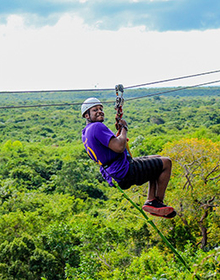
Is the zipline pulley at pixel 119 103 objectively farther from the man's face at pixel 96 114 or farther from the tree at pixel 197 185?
the tree at pixel 197 185

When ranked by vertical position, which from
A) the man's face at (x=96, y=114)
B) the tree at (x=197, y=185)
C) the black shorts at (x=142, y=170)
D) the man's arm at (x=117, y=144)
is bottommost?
the tree at (x=197, y=185)

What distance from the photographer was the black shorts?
349cm

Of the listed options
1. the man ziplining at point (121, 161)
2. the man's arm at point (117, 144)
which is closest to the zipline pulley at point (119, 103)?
the man ziplining at point (121, 161)

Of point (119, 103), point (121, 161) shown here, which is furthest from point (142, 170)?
point (119, 103)

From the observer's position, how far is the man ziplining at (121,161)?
3.34 meters

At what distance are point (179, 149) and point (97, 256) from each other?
5333 mm

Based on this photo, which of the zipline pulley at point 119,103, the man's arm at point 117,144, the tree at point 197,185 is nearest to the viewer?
the man's arm at point 117,144

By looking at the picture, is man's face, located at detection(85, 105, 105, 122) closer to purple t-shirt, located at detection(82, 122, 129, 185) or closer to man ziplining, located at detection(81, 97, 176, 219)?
man ziplining, located at detection(81, 97, 176, 219)

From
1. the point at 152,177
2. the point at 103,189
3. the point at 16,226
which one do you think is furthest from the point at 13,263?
the point at 103,189

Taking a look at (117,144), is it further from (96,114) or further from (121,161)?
(96,114)

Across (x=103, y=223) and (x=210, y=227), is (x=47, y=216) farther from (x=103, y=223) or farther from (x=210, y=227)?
(x=210, y=227)

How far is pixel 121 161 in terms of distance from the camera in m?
3.44

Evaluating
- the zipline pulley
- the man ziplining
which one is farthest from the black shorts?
the zipline pulley

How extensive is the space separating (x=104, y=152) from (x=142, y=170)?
1.50 feet
